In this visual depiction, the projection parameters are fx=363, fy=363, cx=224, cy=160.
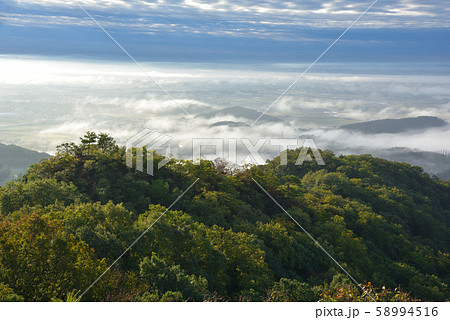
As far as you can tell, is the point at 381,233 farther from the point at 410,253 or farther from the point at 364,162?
the point at 364,162

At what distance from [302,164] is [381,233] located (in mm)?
53166

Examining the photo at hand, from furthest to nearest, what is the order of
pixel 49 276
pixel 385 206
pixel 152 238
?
pixel 385 206 → pixel 152 238 → pixel 49 276

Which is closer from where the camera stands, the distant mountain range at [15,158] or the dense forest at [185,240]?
the dense forest at [185,240]

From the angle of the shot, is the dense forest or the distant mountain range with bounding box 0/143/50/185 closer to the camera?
the dense forest

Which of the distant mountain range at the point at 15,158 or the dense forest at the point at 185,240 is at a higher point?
the dense forest at the point at 185,240

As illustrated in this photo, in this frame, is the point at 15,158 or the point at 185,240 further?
the point at 15,158

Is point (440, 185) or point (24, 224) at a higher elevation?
point (24, 224)

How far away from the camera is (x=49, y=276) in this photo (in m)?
13.5

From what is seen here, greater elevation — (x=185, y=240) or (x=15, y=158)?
(x=185, y=240)

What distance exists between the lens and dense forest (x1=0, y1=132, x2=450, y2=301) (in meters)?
14.1

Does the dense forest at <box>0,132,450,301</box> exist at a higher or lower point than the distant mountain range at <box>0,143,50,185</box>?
higher

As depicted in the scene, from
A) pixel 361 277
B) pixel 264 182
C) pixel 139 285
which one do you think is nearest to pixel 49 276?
pixel 139 285

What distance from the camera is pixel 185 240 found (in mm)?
21094

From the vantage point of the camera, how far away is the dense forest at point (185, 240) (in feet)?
46.2
